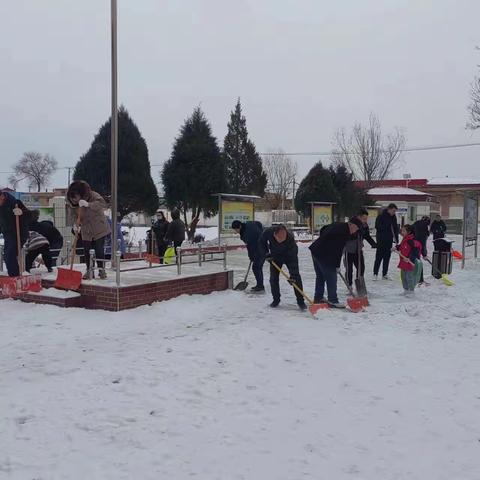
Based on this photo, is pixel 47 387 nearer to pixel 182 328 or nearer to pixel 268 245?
pixel 182 328

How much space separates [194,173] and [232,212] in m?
6.46

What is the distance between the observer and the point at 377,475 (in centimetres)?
317

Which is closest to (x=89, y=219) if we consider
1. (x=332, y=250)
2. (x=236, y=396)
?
(x=332, y=250)

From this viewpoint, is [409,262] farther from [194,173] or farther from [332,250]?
[194,173]

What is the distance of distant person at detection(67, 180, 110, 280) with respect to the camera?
25.3 feet

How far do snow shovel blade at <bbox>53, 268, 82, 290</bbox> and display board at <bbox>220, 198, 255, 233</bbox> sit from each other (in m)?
7.73

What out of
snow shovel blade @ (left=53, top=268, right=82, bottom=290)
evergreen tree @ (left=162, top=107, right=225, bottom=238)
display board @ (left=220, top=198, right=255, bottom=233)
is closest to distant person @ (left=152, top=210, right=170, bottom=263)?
display board @ (left=220, top=198, right=255, bottom=233)

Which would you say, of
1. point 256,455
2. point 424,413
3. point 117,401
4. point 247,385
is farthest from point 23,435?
point 424,413

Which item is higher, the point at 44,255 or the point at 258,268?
the point at 44,255

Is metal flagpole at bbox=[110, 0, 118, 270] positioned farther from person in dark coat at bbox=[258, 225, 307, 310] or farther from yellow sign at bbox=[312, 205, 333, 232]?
yellow sign at bbox=[312, 205, 333, 232]

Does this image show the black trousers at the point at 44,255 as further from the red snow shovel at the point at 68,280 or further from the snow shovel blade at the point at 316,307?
the snow shovel blade at the point at 316,307

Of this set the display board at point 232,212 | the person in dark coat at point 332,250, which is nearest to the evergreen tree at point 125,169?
the display board at point 232,212

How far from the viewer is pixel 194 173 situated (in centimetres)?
2178

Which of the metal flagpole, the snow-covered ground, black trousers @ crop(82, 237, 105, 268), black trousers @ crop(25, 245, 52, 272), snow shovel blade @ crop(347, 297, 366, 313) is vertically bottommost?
the snow-covered ground
